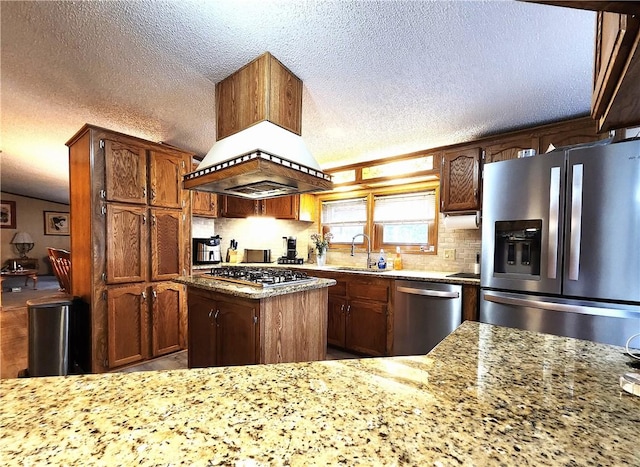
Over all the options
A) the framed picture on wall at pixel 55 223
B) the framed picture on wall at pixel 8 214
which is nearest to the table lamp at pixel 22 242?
the framed picture on wall at pixel 8 214

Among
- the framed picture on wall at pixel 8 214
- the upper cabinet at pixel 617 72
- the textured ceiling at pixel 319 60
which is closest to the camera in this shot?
the upper cabinet at pixel 617 72

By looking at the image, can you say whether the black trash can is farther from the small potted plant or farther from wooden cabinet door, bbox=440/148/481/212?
wooden cabinet door, bbox=440/148/481/212

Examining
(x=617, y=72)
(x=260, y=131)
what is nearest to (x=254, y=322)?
(x=260, y=131)

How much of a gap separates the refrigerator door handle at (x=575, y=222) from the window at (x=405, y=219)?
149 centimetres

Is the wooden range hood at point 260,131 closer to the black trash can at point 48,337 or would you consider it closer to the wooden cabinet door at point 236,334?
the wooden cabinet door at point 236,334

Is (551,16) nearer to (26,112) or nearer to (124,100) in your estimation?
(124,100)

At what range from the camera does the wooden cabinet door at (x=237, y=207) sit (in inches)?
147

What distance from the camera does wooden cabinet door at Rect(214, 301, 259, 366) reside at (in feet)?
5.74

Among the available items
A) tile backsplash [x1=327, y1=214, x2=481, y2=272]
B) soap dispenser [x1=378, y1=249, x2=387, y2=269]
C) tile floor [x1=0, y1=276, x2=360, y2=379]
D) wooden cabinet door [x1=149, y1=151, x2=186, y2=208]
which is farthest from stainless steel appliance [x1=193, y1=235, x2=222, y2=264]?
tile backsplash [x1=327, y1=214, x2=481, y2=272]

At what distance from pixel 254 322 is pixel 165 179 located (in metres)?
1.89

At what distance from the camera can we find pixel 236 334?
73.5 inches

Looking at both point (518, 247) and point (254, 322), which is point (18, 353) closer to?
point (254, 322)

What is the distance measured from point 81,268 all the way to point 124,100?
1524 mm

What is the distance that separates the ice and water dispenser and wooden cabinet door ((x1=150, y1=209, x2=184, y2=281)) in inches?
115
